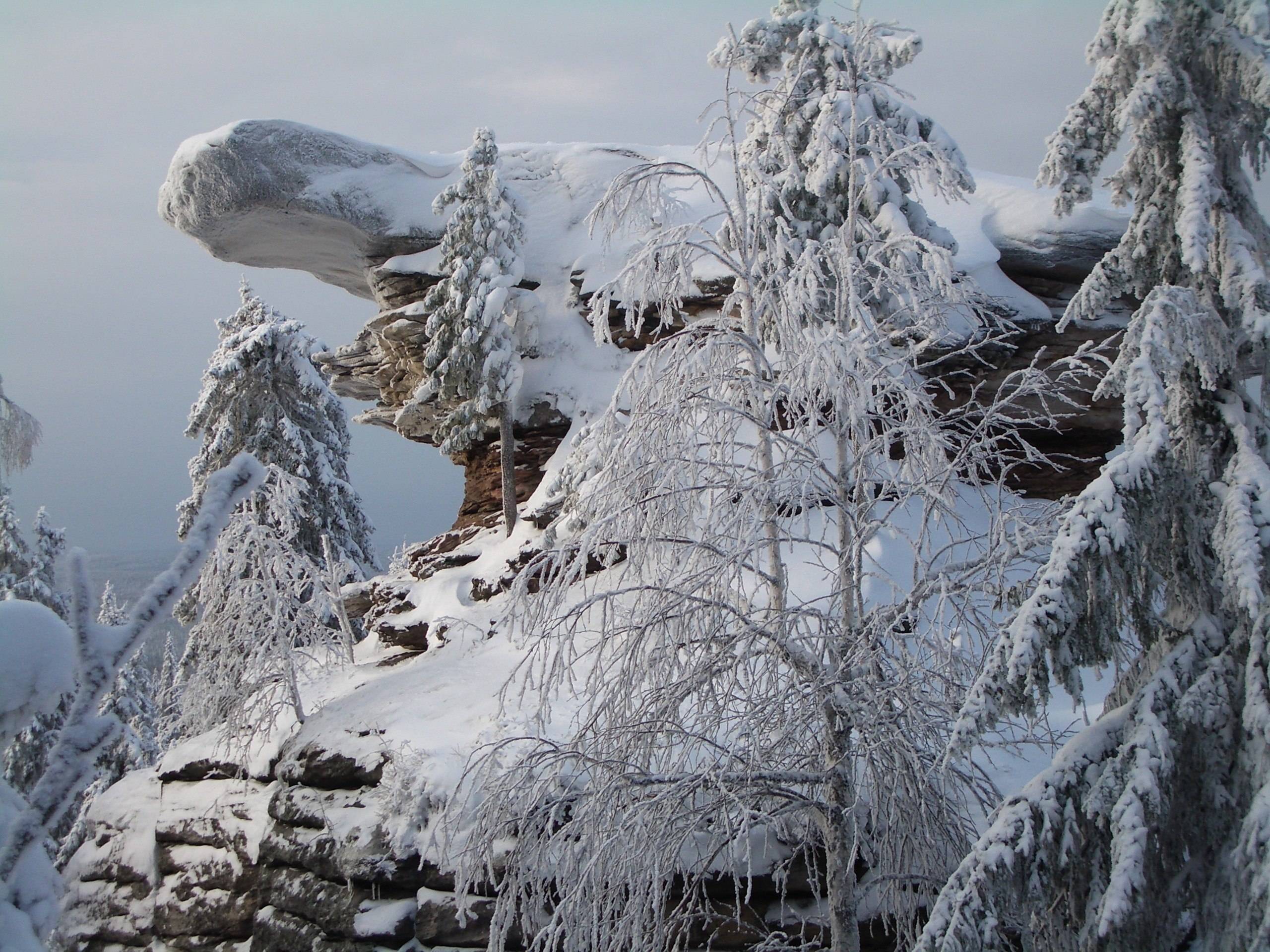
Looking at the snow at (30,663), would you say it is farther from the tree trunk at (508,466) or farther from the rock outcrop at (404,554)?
the tree trunk at (508,466)

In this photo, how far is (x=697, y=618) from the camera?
643 cm

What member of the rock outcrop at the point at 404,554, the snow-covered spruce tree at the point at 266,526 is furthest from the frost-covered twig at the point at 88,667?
the snow-covered spruce tree at the point at 266,526

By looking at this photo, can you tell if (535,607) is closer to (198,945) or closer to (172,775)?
(198,945)

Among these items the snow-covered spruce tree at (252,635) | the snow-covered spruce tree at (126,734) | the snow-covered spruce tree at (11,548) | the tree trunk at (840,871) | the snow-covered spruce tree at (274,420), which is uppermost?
the snow-covered spruce tree at (274,420)

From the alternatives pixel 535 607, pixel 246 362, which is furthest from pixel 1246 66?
pixel 246 362

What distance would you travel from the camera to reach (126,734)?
1938cm

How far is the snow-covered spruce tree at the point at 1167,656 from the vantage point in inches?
163

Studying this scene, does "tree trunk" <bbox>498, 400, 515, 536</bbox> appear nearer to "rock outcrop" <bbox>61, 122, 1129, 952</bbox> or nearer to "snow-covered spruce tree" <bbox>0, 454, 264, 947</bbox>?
"rock outcrop" <bbox>61, 122, 1129, 952</bbox>

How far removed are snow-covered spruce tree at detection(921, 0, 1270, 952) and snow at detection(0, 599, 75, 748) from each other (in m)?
3.60

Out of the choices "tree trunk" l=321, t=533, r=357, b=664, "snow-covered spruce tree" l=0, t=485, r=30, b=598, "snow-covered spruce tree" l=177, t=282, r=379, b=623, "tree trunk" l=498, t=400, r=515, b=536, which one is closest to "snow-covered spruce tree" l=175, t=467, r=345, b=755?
"tree trunk" l=321, t=533, r=357, b=664

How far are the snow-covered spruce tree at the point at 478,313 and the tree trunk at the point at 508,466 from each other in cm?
2

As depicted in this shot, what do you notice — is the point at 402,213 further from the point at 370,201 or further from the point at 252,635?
the point at 252,635

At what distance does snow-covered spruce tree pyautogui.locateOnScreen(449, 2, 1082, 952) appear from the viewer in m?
6.06

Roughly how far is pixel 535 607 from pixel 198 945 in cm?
891
